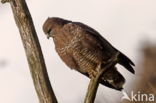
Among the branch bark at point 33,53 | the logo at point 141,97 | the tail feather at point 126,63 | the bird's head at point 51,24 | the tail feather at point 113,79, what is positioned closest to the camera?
the branch bark at point 33,53

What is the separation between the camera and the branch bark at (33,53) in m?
5.28

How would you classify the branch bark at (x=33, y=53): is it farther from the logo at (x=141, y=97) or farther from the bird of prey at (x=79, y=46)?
the logo at (x=141, y=97)

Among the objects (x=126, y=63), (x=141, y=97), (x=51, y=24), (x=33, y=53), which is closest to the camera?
(x=33, y=53)

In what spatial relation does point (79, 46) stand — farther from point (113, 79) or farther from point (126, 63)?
point (126, 63)

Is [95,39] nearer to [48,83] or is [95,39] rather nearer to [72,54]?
[72,54]

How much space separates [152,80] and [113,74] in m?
3.13

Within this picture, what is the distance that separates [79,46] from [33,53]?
145 centimetres

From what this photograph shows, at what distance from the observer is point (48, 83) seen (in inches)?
208

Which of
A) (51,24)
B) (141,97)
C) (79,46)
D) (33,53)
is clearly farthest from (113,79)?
(141,97)

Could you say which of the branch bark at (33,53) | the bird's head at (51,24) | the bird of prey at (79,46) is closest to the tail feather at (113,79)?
the bird of prey at (79,46)

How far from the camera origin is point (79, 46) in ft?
22.1

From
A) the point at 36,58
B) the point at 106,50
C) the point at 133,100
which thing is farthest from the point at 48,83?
the point at 133,100

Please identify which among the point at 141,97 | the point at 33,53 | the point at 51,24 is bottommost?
the point at 33,53

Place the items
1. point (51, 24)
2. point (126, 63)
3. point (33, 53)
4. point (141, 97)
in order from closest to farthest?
point (33, 53)
point (126, 63)
point (51, 24)
point (141, 97)
